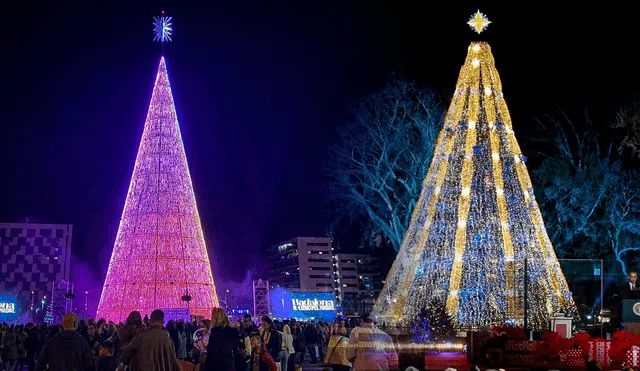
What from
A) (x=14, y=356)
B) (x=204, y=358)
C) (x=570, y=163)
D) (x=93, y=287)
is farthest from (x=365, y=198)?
(x=93, y=287)

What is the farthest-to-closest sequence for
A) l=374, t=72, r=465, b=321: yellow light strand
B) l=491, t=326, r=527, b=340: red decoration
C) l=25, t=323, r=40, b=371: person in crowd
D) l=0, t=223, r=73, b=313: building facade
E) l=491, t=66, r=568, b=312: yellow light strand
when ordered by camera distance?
l=0, t=223, r=73, b=313: building facade
l=25, t=323, r=40, b=371: person in crowd
l=374, t=72, r=465, b=321: yellow light strand
l=491, t=66, r=568, b=312: yellow light strand
l=491, t=326, r=527, b=340: red decoration

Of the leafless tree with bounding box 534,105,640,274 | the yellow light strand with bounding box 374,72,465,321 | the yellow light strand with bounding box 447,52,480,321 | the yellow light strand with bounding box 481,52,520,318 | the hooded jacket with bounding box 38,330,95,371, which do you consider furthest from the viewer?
the leafless tree with bounding box 534,105,640,274

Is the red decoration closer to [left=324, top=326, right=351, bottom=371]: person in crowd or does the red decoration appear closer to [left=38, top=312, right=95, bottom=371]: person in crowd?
[left=324, top=326, right=351, bottom=371]: person in crowd

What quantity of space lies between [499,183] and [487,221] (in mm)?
1122

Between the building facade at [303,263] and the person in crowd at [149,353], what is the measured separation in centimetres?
15391

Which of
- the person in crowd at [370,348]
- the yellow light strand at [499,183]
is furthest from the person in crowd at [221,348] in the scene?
the yellow light strand at [499,183]

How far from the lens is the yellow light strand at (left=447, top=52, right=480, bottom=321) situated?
886 inches

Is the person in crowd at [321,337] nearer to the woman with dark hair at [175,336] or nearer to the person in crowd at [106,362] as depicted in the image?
the woman with dark hair at [175,336]

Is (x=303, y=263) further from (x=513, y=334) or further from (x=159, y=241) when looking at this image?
(x=513, y=334)

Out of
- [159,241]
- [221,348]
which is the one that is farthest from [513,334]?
[159,241]

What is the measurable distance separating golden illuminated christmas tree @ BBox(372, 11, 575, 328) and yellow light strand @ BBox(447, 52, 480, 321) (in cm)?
3

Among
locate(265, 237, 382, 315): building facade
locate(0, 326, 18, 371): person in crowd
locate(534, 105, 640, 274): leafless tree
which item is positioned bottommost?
locate(0, 326, 18, 371): person in crowd

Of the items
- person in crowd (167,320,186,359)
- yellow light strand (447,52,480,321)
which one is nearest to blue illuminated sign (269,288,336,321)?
person in crowd (167,320,186,359)

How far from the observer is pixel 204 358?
12.0 m
